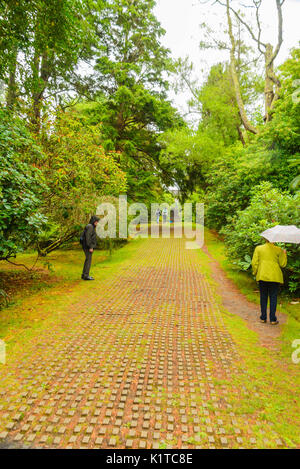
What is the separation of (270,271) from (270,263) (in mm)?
172

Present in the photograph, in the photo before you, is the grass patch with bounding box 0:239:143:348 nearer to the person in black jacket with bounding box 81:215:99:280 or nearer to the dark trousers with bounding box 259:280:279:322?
the person in black jacket with bounding box 81:215:99:280

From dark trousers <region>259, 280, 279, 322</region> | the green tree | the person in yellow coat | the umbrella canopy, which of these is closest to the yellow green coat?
the person in yellow coat

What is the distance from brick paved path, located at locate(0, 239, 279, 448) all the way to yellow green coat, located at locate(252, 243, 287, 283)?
1357mm

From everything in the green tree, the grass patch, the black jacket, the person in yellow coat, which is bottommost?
the grass patch

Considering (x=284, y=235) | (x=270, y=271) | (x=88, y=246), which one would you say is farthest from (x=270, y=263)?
(x=88, y=246)

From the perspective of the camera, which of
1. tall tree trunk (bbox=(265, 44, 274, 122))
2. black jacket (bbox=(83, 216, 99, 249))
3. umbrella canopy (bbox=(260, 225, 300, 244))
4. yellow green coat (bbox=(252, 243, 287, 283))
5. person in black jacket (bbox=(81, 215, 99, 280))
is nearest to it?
umbrella canopy (bbox=(260, 225, 300, 244))

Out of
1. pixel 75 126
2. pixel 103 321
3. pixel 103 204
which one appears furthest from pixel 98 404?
pixel 103 204

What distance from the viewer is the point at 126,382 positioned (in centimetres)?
347

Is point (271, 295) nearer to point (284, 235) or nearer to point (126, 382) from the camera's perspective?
point (284, 235)

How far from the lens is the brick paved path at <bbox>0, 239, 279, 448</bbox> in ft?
8.64

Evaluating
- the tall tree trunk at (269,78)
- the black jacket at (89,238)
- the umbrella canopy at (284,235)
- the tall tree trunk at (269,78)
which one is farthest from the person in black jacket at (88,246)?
the tall tree trunk at (269,78)

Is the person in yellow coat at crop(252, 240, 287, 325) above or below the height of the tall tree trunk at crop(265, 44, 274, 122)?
below

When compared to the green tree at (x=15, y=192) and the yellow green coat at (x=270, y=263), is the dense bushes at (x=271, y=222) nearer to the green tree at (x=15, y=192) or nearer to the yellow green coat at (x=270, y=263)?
the yellow green coat at (x=270, y=263)
